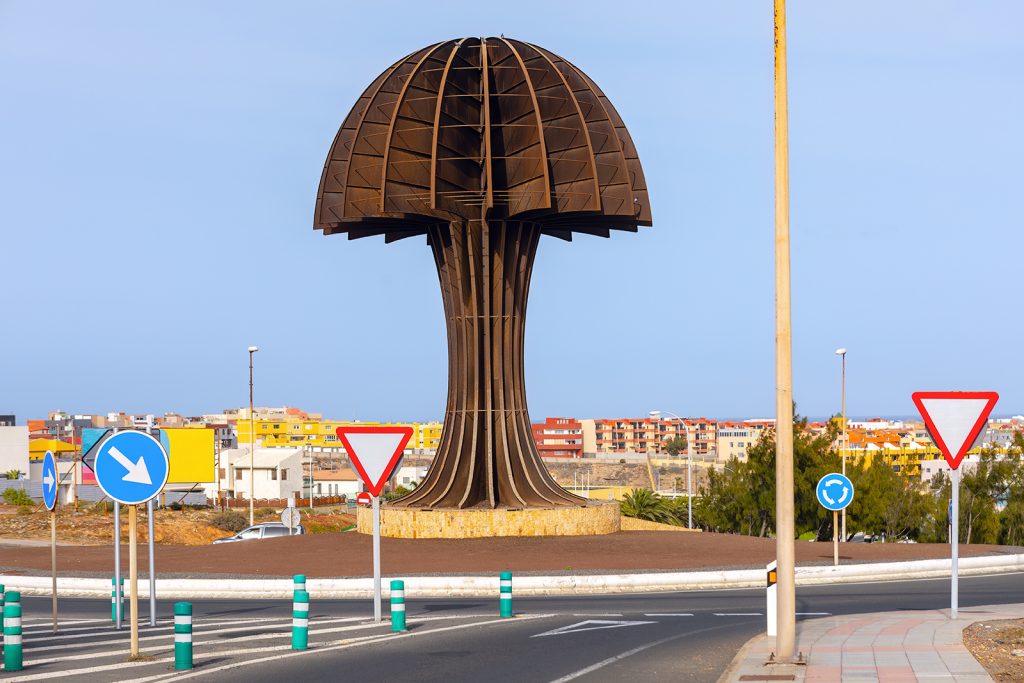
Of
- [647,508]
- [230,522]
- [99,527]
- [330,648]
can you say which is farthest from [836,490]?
[230,522]

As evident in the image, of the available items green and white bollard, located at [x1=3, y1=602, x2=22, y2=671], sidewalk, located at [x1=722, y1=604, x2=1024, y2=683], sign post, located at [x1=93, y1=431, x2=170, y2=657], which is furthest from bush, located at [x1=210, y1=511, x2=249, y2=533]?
sign post, located at [x1=93, y1=431, x2=170, y2=657]

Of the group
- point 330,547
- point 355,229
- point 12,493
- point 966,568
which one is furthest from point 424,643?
point 12,493

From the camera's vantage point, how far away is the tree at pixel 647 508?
57.8 metres

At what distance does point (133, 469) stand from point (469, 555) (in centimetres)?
2029

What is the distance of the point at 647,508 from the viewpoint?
191 feet

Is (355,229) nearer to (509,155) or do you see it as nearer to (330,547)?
(509,155)

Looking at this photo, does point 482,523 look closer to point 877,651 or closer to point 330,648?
point 330,648

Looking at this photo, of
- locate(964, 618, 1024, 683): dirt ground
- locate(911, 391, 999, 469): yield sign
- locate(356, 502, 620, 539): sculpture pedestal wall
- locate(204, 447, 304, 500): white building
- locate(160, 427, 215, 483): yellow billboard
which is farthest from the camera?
locate(204, 447, 304, 500): white building

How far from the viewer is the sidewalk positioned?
1230 centimetres

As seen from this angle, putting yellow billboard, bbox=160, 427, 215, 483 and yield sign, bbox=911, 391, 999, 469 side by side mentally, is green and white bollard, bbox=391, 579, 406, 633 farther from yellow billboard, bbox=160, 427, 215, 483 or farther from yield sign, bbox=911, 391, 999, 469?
yellow billboard, bbox=160, 427, 215, 483

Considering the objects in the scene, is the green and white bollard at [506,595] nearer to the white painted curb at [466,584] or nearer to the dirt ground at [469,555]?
the white painted curb at [466,584]

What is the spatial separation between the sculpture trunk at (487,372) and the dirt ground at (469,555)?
103 inches

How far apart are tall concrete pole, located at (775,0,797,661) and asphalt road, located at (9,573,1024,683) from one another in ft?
3.54

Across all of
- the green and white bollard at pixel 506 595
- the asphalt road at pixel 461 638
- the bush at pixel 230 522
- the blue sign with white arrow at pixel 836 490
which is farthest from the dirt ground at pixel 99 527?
the green and white bollard at pixel 506 595
